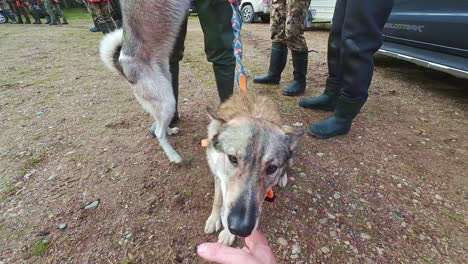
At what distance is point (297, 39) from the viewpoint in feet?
11.6

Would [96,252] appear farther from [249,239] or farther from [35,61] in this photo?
[35,61]

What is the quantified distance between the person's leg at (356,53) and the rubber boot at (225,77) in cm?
130

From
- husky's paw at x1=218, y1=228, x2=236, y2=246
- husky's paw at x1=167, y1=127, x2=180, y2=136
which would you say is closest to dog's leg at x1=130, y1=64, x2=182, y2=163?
husky's paw at x1=167, y1=127, x2=180, y2=136

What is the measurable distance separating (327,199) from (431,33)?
143 inches

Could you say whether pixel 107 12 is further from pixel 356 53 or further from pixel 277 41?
pixel 356 53

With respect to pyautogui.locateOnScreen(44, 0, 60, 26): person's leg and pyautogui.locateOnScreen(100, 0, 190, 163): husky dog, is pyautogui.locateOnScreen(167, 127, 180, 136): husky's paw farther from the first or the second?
pyautogui.locateOnScreen(44, 0, 60, 26): person's leg

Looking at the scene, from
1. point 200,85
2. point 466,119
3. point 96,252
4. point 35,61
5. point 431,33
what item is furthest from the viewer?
point 35,61

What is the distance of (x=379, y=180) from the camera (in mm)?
2297

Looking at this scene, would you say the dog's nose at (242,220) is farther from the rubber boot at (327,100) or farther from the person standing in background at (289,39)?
the person standing in background at (289,39)

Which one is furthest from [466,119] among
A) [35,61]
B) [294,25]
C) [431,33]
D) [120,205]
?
[35,61]

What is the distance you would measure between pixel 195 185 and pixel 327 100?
8.51 feet

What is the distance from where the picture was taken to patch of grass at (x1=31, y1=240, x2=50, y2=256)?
1631 millimetres

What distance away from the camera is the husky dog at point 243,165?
1379 millimetres

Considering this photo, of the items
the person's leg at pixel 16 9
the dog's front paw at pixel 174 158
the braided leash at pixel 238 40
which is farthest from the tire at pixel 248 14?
the person's leg at pixel 16 9
